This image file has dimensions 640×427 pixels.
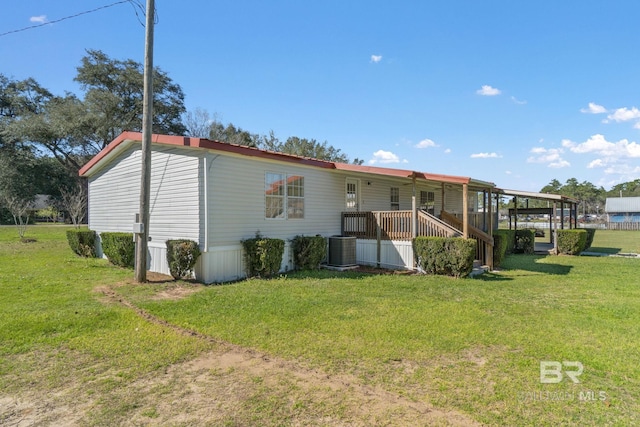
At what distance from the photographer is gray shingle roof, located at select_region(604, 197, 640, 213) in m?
51.8

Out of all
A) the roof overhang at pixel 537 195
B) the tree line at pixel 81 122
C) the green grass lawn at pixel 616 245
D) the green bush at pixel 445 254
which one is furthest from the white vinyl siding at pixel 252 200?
the tree line at pixel 81 122

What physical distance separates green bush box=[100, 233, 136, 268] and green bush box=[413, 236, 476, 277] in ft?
26.0

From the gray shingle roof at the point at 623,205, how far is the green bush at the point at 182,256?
210ft

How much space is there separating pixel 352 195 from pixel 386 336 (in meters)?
8.10

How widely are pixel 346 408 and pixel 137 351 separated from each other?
2.69 meters

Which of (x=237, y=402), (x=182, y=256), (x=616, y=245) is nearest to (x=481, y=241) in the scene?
(x=182, y=256)

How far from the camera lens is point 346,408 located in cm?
294

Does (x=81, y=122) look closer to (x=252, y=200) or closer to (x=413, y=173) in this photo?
(x=252, y=200)

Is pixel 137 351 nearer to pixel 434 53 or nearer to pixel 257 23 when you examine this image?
pixel 257 23

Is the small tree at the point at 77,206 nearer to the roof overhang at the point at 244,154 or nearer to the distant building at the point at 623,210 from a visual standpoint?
the roof overhang at the point at 244,154

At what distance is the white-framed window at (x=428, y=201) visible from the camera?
1570cm

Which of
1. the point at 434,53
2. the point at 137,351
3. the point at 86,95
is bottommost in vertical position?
the point at 137,351

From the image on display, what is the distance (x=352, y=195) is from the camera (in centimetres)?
1243

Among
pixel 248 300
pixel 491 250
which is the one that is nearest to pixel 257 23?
pixel 248 300
